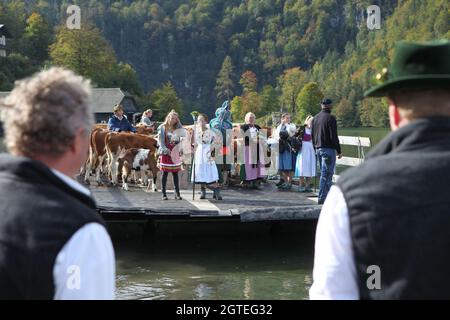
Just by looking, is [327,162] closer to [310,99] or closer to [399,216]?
[399,216]

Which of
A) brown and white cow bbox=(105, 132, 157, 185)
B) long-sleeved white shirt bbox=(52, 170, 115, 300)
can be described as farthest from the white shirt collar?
brown and white cow bbox=(105, 132, 157, 185)

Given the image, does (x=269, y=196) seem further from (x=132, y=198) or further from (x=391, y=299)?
(x=391, y=299)

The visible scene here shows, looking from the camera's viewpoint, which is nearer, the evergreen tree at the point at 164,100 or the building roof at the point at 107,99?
the building roof at the point at 107,99

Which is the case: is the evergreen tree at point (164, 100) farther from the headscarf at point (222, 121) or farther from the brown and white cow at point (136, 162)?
the headscarf at point (222, 121)

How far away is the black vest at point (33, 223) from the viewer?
2131 mm

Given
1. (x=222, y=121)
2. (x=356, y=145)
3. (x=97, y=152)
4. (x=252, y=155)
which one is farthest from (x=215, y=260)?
(x=97, y=152)

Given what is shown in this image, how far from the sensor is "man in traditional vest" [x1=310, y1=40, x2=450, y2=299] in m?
2.24

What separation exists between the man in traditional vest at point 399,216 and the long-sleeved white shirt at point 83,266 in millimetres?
722

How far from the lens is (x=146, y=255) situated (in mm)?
11633

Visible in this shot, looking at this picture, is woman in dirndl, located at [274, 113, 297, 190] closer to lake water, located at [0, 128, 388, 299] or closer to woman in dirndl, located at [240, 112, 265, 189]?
woman in dirndl, located at [240, 112, 265, 189]

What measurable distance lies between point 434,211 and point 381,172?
210 mm

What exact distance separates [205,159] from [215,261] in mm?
2663

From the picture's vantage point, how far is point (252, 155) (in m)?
15.0

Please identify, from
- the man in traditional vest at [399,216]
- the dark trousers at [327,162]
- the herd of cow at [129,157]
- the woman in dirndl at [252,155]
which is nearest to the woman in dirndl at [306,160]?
the woman in dirndl at [252,155]
